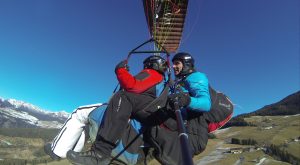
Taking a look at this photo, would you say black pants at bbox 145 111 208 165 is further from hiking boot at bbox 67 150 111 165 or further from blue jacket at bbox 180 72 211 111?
hiking boot at bbox 67 150 111 165

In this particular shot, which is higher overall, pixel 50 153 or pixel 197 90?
pixel 197 90

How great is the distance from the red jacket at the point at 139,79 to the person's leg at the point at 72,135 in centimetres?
123

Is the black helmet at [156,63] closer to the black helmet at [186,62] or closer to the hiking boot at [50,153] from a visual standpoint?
the black helmet at [186,62]

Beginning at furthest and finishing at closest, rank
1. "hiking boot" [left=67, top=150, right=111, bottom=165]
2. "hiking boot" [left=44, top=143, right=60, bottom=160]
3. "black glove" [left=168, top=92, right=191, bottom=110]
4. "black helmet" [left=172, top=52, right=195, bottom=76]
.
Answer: "black helmet" [left=172, top=52, right=195, bottom=76], "hiking boot" [left=44, top=143, right=60, bottom=160], "hiking boot" [left=67, top=150, right=111, bottom=165], "black glove" [left=168, top=92, right=191, bottom=110]

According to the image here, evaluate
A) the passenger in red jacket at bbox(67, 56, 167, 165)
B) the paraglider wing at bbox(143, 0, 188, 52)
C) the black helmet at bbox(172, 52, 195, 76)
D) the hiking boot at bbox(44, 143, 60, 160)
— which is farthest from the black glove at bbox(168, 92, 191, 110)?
the paraglider wing at bbox(143, 0, 188, 52)

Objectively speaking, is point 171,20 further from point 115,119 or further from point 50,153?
point 115,119

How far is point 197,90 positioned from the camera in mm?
6188

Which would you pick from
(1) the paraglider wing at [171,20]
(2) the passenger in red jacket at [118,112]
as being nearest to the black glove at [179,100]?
(2) the passenger in red jacket at [118,112]

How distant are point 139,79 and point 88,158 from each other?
1720mm

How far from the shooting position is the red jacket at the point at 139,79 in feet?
19.6

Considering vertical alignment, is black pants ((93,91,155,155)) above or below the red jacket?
below

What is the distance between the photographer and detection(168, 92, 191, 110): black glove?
505 centimetres

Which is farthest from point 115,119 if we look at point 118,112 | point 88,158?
point 88,158

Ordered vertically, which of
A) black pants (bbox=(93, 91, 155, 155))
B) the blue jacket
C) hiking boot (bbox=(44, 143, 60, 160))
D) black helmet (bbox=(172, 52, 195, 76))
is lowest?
hiking boot (bbox=(44, 143, 60, 160))
